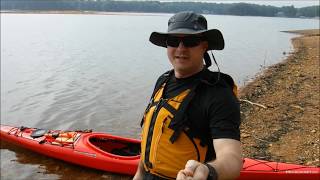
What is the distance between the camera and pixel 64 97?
621 inches

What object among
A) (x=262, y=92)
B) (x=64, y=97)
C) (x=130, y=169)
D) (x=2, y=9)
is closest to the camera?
(x=130, y=169)

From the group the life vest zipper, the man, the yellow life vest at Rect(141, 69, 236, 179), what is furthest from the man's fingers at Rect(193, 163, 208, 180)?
the life vest zipper

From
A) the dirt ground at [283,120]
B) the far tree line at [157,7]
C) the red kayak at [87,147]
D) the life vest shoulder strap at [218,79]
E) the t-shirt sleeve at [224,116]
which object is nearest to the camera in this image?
the t-shirt sleeve at [224,116]

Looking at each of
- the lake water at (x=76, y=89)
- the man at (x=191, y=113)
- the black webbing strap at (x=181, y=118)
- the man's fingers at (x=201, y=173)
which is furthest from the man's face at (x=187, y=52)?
the lake water at (x=76, y=89)

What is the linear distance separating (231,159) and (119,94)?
48.6ft

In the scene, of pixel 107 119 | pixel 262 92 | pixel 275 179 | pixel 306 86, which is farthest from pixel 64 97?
pixel 275 179

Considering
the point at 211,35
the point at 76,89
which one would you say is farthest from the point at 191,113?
the point at 76,89

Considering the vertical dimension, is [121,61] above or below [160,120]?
below

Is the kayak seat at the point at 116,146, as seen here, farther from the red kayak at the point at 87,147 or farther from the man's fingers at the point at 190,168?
the man's fingers at the point at 190,168

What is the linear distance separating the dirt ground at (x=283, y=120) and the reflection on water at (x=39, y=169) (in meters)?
3.12

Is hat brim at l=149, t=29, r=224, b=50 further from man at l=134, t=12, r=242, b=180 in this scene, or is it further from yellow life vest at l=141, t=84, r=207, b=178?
yellow life vest at l=141, t=84, r=207, b=178

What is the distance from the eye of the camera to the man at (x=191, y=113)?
2.02 meters

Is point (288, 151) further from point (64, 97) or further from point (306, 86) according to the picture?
point (64, 97)

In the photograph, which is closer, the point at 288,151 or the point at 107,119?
the point at 288,151
